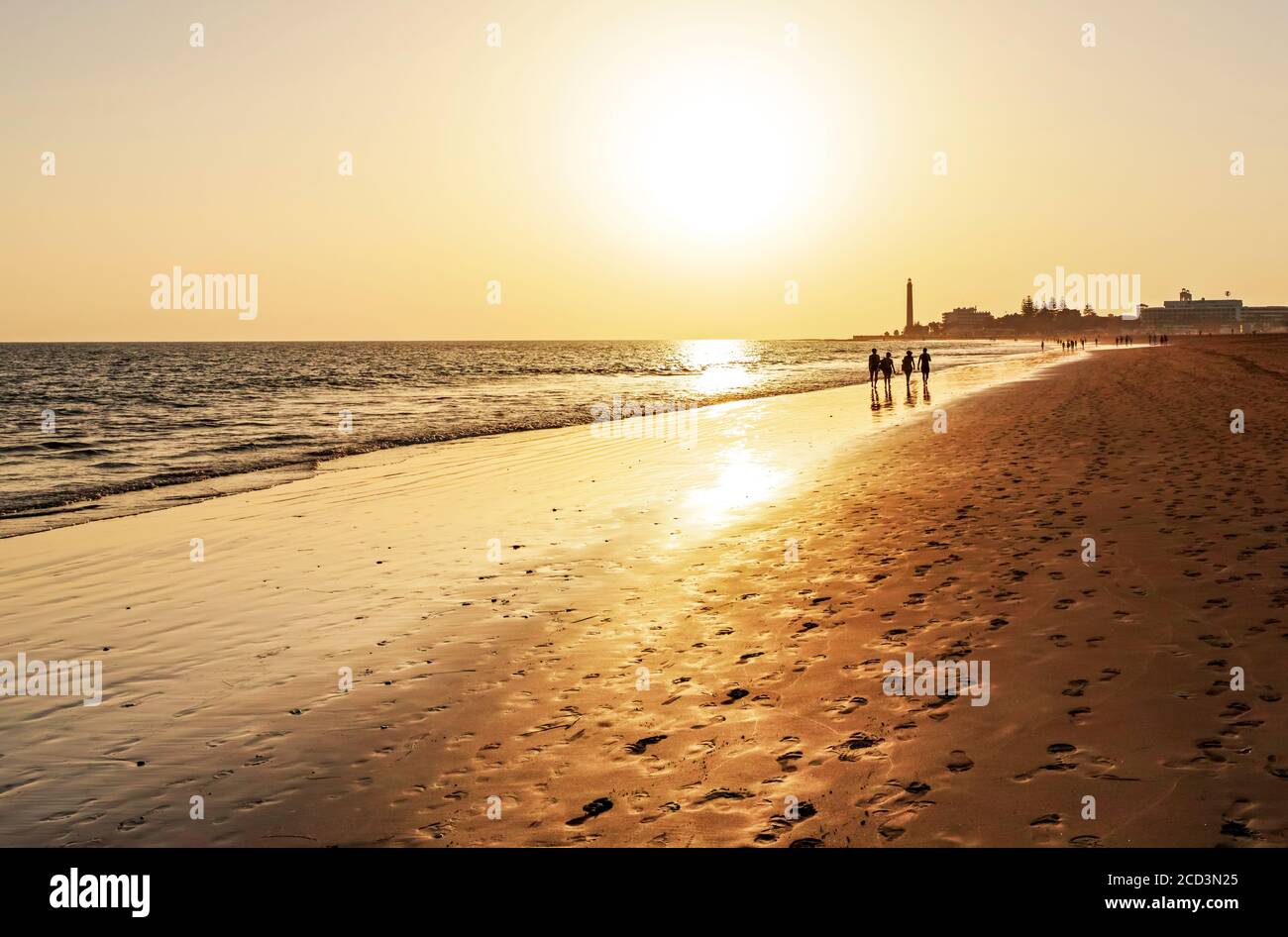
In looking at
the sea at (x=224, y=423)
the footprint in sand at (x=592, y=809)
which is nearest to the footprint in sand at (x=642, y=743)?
the footprint in sand at (x=592, y=809)

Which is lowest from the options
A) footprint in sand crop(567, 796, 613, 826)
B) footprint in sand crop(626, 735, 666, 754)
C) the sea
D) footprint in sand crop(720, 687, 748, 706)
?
footprint in sand crop(567, 796, 613, 826)

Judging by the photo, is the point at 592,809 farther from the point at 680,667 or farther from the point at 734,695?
the point at 680,667

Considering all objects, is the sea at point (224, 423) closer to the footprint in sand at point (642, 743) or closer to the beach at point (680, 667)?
the beach at point (680, 667)

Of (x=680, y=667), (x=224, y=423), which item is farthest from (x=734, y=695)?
(x=224, y=423)

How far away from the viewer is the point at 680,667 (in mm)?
7746

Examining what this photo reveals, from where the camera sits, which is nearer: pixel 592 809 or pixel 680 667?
pixel 592 809

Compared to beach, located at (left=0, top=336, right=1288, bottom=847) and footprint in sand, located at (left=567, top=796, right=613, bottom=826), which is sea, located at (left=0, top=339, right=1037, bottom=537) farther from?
footprint in sand, located at (left=567, top=796, right=613, bottom=826)

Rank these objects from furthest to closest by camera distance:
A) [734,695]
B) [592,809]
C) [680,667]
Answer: [680,667] → [734,695] → [592,809]

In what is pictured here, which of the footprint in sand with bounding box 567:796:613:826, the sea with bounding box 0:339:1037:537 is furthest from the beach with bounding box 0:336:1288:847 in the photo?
the sea with bounding box 0:339:1037:537

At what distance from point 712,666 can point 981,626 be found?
2740 millimetres

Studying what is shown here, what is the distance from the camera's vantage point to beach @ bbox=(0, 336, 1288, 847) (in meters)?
5.14

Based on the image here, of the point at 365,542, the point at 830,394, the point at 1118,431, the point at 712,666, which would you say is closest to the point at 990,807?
the point at 712,666

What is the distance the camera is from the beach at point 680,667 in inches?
202

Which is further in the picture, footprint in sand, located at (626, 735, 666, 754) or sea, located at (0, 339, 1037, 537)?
sea, located at (0, 339, 1037, 537)
